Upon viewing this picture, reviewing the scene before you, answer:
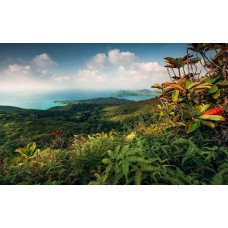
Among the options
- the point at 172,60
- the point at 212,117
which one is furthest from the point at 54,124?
the point at 212,117

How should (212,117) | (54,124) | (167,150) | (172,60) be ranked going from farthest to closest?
(54,124), (172,60), (167,150), (212,117)

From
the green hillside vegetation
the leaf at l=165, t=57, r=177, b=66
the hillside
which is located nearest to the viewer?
the green hillside vegetation

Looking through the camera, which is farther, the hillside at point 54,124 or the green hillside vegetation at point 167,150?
the hillside at point 54,124

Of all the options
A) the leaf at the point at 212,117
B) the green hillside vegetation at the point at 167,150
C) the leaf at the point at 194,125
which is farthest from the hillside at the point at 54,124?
the leaf at the point at 212,117

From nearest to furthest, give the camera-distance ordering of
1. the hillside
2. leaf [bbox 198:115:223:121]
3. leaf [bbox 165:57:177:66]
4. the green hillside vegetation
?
the green hillside vegetation → leaf [bbox 198:115:223:121] → leaf [bbox 165:57:177:66] → the hillside

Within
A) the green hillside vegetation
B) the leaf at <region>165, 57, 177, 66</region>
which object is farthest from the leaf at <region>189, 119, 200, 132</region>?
the leaf at <region>165, 57, 177, 66</region>

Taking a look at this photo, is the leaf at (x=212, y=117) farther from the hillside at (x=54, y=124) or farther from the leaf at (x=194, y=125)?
the hillside at (x=54, y=124)

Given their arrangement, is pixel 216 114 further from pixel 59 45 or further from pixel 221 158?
pixel 59 45

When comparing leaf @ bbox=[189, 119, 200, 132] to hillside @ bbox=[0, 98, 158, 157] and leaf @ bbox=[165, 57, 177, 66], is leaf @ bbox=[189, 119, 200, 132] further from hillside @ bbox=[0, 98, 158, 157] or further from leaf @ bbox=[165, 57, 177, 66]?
hillside @ bbox=[0, 98, 158, 157]

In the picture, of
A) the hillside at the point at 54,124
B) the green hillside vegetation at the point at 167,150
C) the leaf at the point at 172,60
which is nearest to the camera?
the green hillside vegetation at the point at 167,150

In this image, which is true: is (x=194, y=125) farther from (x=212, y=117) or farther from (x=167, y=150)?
(x=167, y=150)

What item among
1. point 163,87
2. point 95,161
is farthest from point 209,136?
point 95,161
